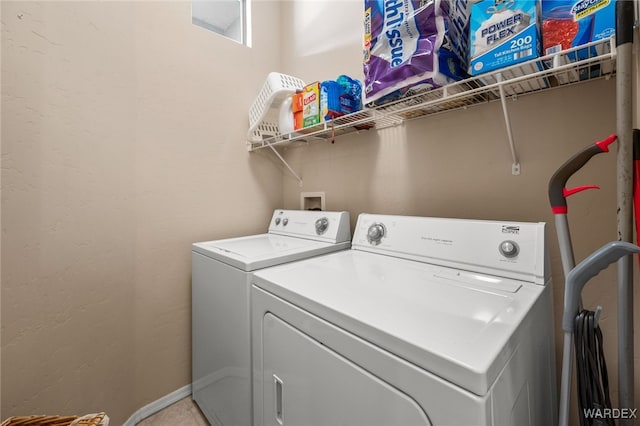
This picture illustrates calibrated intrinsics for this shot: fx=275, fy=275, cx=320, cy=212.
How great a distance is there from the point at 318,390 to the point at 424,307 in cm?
38

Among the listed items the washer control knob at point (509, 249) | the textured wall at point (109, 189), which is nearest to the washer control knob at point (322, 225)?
the textured wall at point (109, 189)

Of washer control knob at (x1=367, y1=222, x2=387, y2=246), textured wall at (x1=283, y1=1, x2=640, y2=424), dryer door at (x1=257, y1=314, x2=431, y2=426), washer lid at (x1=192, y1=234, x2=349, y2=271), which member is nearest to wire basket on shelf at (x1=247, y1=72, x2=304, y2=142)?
textured wall at (x1=283, y1=1, x2=640, y2=424)

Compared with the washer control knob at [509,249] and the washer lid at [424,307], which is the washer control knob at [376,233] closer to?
the washer lid at [424,307]

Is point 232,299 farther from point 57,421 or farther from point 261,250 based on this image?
point 57,421

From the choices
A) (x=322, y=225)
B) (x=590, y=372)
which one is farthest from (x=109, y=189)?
(x=590, y=372)

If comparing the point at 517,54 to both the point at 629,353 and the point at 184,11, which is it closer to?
the point at 629,353

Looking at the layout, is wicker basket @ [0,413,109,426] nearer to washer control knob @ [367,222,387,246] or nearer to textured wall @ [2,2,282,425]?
textured wall @ [2,2,282,425]

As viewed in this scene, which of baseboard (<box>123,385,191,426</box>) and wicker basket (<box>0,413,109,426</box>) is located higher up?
wicker basket (<box>0,413,109,426</box>)

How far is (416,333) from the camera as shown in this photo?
60 cm

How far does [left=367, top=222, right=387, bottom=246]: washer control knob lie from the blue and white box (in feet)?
2.33

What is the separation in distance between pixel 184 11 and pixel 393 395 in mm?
2194

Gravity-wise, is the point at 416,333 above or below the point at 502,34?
below

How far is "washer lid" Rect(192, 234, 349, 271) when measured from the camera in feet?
3.77

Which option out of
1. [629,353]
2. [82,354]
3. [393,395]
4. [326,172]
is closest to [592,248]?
[629,353]
